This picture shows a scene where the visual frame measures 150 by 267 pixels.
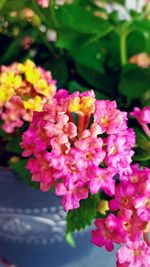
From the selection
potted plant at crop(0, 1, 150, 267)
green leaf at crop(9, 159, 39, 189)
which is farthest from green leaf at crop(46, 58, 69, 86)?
green leaf at crop(9, 159, 39, 189)

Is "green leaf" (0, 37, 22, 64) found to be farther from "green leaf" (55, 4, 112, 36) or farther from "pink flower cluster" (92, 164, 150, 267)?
"pink flower cluster" (92, 164, 150, 267)

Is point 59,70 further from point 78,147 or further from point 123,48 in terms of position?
Answer: point 78,147

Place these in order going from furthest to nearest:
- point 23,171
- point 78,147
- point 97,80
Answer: point 97,80, point 23,171, point 78,147

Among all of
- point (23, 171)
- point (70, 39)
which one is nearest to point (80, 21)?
point (70, 39)

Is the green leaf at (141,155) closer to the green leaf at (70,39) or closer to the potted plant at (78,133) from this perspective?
the potted plant at (78,133)

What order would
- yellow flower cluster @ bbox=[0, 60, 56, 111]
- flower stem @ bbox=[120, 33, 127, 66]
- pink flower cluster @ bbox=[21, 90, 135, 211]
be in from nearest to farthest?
1. pink flower cluster @ bbox=[21, 90, 135, 211]
2. yellow flower cluster @ bbox=[0, 60, 56, 111]
3. flower stem @ bbox=[120, 33, 127, 66]

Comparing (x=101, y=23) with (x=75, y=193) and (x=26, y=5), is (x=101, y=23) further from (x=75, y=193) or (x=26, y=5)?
(x=75, y=193)

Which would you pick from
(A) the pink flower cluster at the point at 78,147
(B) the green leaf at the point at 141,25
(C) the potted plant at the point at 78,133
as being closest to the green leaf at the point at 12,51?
(C) the potted plant at the point at 78,133
